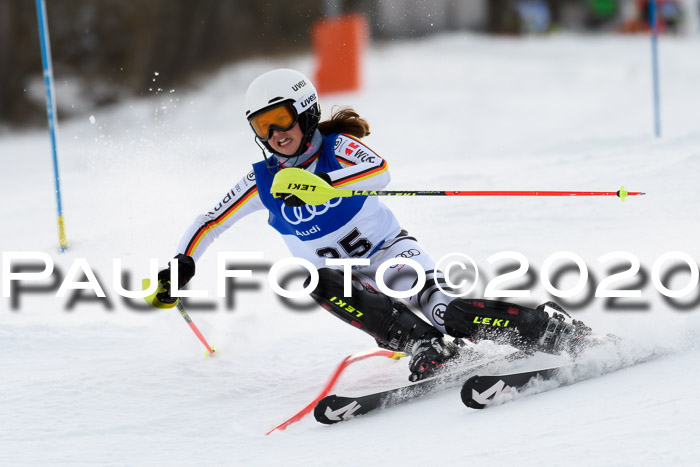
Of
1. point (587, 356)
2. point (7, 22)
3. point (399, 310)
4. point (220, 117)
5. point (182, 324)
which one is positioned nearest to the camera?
point (587, 356)

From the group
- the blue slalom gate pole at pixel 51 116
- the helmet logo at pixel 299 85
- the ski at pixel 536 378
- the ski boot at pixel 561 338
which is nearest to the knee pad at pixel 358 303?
the ski at pixel 536 378

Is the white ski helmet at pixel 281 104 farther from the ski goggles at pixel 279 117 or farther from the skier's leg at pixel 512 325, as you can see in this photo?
the skier's leg at pixel 512 325

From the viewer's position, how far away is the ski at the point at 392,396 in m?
3.16

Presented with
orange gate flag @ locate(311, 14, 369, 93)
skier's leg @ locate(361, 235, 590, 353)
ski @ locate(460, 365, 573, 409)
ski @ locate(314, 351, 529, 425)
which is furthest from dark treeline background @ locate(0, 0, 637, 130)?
ski @ locate(460, 365, 573, 409)

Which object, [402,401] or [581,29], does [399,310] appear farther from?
[581,29]

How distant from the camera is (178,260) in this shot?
371cm

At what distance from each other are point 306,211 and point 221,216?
17.2 inches

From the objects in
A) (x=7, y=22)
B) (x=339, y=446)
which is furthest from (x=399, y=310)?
(x=7, y=22)

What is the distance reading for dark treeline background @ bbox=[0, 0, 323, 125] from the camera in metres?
15.0

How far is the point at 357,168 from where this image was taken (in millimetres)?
3422

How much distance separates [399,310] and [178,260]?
37.2 inches

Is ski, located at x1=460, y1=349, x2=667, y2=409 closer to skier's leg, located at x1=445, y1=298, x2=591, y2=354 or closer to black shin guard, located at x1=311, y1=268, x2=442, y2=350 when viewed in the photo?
skier's leg, located at x1=445, y1=298, x2=591, y2=354

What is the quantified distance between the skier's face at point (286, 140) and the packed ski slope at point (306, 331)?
1000 millimetres

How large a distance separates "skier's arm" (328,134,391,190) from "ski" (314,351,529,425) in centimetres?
76
